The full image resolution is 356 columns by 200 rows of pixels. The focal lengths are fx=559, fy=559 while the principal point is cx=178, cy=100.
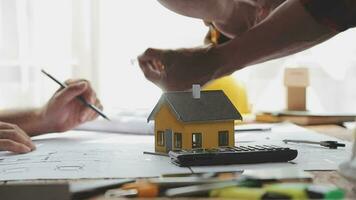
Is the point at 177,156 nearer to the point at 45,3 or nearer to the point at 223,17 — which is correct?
the point at 223,17

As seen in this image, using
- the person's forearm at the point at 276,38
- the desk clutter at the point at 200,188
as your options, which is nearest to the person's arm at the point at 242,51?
the person's forearm at the point at 276,38

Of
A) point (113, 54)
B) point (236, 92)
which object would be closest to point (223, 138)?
point (236, 92)

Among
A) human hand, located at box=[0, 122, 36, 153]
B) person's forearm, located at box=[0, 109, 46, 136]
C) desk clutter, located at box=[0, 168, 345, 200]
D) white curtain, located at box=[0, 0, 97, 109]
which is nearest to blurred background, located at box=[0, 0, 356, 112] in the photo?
white curtain, located at box=[0, 0, 97, 109]

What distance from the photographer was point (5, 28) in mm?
1671

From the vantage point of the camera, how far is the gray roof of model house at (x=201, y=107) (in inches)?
28.2

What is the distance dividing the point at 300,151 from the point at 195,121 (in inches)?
5.8

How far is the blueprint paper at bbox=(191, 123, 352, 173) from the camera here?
1.97 ft

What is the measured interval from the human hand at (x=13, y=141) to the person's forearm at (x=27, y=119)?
24 centimetres

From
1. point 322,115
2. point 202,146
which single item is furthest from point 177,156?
point 322,115

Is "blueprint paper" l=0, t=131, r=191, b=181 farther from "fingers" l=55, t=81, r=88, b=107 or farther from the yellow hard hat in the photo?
the yellow hard hat

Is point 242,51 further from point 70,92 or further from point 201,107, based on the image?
point 70,92

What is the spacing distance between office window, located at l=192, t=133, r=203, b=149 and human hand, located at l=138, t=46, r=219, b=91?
20 centimetres

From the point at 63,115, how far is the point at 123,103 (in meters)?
0.72

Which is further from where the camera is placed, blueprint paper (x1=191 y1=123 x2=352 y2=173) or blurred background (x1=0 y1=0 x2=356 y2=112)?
blurred background (x1=0 y1=0 x2=356 y2=112)
